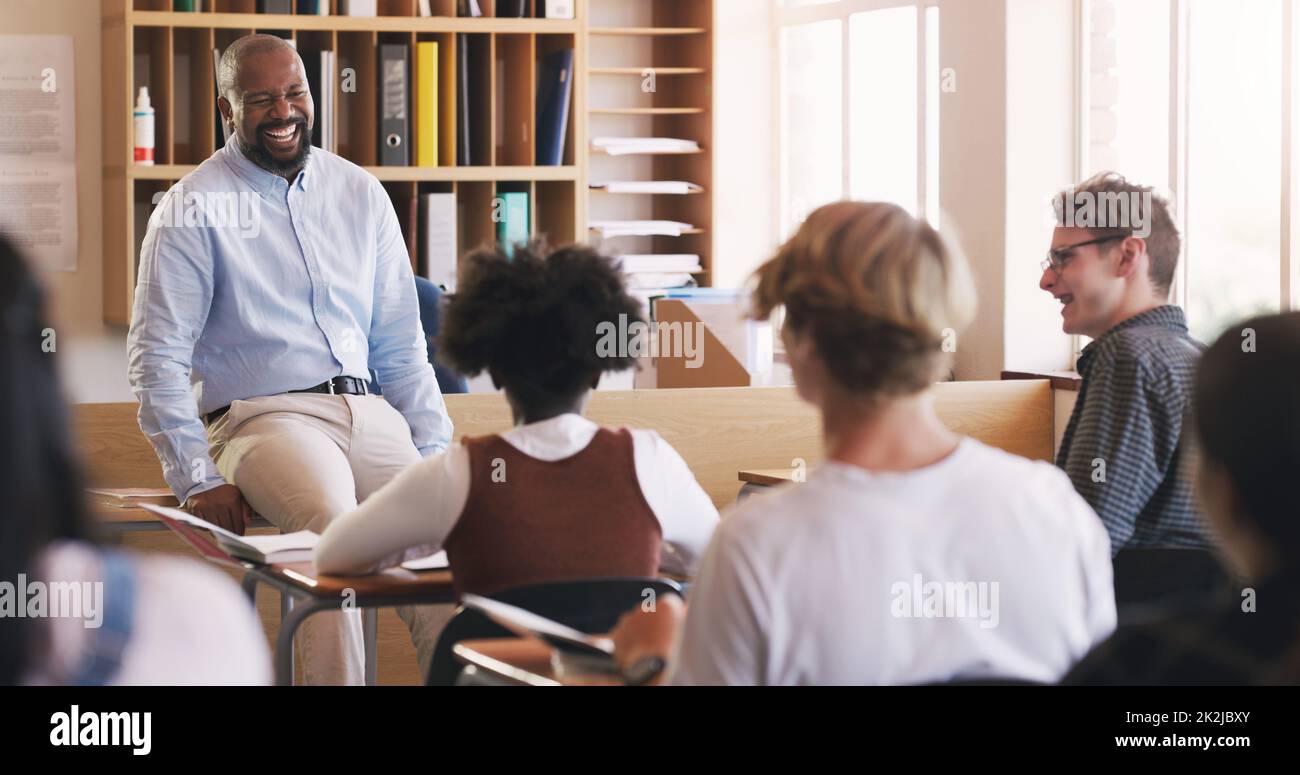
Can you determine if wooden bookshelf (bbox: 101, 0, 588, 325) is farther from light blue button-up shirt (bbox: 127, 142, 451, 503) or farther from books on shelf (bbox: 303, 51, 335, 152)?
light blue button-up shirt (bbox: 127, 142, 451, 503)

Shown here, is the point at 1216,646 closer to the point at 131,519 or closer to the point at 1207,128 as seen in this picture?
the point at 131,519

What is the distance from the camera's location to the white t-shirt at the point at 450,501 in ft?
6.58

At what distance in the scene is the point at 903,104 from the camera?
5695mm

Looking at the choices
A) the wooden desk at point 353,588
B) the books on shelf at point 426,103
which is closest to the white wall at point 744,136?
the books on shelf at point 426,103

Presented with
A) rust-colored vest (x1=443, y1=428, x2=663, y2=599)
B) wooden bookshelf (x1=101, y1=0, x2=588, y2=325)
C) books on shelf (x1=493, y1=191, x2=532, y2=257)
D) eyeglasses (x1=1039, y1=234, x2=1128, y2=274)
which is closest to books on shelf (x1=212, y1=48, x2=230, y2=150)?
wooden bookshelf (x1=101, y1=0, x2=588, y2=325)

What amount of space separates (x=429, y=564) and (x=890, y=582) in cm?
99

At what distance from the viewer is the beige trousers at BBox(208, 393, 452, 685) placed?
2.80 metres

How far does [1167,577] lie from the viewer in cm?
238

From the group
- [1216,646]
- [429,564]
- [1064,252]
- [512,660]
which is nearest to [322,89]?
[1064,252]
